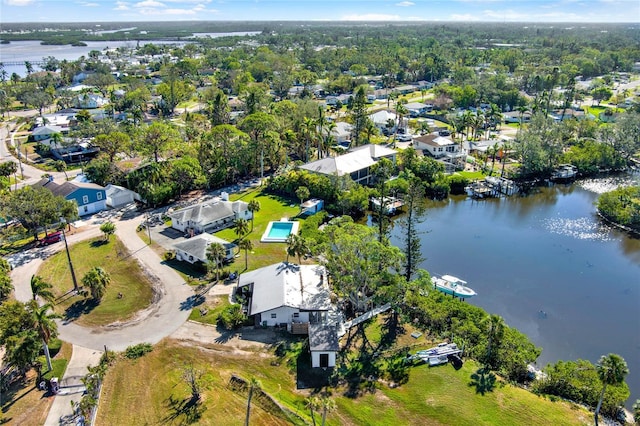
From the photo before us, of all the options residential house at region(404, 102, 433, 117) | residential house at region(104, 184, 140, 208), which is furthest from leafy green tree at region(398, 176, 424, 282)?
residential house at region(404, 102, 433, 117)

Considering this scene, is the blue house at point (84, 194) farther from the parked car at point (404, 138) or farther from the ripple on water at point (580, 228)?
the ripple on water at point (580, 228)

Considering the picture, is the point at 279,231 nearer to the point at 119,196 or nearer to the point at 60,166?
the point at 119,196

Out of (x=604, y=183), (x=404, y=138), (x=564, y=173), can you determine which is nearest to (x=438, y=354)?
(x=564, y=173)

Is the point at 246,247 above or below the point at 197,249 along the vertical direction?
above

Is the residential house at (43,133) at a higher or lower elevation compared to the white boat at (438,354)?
higher

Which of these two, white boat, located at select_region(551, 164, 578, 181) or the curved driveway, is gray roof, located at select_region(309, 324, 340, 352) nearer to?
the curved driveway

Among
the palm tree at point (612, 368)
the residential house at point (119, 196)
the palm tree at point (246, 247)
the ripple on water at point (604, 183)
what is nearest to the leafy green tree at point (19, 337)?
the palm tree at point (246, 247)

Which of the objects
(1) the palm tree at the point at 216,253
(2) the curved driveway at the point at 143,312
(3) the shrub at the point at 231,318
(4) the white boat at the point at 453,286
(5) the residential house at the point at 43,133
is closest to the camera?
(2) the curved driveway at the point at 143,312
